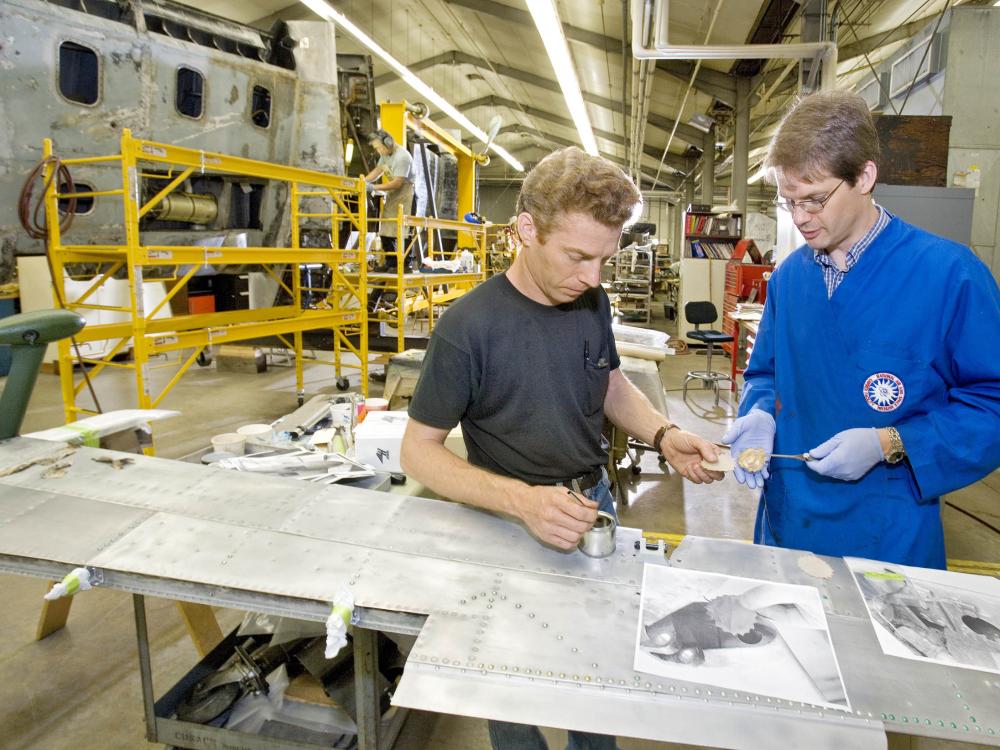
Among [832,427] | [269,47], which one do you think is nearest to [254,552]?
[832,427]

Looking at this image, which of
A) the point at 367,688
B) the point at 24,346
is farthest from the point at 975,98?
the point at 24,346

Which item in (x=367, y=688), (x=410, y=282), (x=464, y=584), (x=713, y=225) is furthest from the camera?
(x=713, y=225)

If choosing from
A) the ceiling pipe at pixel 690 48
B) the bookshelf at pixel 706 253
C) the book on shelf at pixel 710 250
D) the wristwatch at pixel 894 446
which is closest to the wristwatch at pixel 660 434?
the wristwatch at pixel 894 446

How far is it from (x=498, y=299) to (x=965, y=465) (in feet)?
3.90

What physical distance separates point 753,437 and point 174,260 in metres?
4.21

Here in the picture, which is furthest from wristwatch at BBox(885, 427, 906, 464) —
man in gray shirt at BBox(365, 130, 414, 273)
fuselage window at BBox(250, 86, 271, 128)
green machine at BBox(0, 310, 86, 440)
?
man in gray shirt at BBox(365, 130, 414, 273)

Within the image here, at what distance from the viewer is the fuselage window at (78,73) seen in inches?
178

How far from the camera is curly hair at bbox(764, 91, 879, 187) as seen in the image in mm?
1432

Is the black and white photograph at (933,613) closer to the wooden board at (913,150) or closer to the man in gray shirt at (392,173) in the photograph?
the wooden board at (913,150)

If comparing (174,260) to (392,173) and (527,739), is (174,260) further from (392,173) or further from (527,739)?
(527,739)

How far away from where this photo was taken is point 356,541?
1612 millimetres

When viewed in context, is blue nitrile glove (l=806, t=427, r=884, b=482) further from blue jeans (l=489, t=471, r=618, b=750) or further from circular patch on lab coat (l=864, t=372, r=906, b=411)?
→ blue jeans (l=489, t=471, r=618, b=750)

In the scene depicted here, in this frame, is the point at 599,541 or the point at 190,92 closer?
the point at 599,541

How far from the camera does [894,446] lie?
1526 mm
